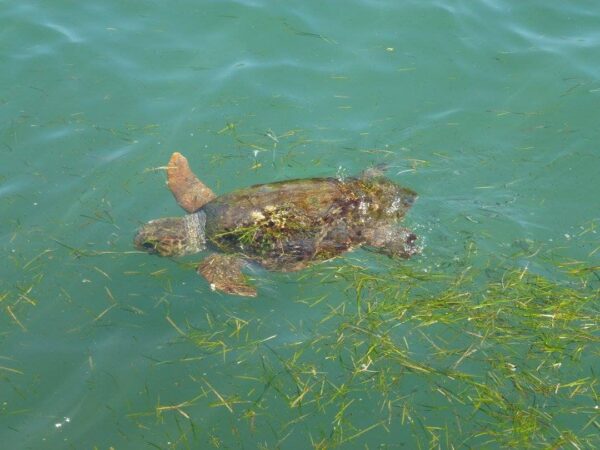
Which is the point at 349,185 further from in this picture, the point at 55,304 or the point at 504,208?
the point at 55,304

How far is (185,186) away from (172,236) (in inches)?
27.1

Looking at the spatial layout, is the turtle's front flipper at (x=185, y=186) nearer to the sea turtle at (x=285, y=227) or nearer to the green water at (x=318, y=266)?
the sea turtle at (x=285, y=227)

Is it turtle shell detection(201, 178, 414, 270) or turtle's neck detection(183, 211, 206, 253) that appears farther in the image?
turtle's neck detection(183, 211, 206, 253)

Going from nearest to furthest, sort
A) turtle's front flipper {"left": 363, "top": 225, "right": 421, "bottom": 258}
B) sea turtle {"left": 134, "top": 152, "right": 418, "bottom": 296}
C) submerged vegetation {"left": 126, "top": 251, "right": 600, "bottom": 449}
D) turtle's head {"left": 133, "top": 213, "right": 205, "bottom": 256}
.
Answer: submerged vegetation {"left": 126, "top": 251, "right": 600, "bottom": 449}
sea turtle {"left": 134, "top": 152, "right": 418, "bottom": 296}
turtle's front flipper {"left": 363, "top": 225, "right": 421, "bottom": 258}
turtle's head {"left": 133, "top": 213, "right": 205, "bottom": 256}

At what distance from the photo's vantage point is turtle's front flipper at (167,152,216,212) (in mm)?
7121

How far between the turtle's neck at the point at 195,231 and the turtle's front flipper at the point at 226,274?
282mm

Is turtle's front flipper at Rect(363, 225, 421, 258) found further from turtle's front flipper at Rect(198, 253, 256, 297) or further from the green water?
turtle's front flipper at Rect(198, 253, 256, 297)

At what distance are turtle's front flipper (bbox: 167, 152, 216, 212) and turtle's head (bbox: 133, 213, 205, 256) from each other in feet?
0.62

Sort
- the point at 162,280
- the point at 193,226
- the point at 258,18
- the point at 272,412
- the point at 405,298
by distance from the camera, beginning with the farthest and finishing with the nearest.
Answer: the point at 258,18 → the point at 193,226 → the point at 162,280 → the point at 405,298 → the point at 272,412

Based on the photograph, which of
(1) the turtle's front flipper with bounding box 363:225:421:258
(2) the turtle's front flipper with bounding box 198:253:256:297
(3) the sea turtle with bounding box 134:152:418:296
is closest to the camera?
(2) the turtle's front flipper with bounding box 198:253:256:297

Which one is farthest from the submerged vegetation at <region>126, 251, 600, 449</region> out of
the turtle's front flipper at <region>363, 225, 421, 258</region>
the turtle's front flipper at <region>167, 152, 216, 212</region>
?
the turtle's front flipper at <region>167, 152, 216, 212</region>

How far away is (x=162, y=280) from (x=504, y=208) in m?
3.55

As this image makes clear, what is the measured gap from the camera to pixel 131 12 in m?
9.45

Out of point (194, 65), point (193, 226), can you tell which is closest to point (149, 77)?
point (194, 65)
